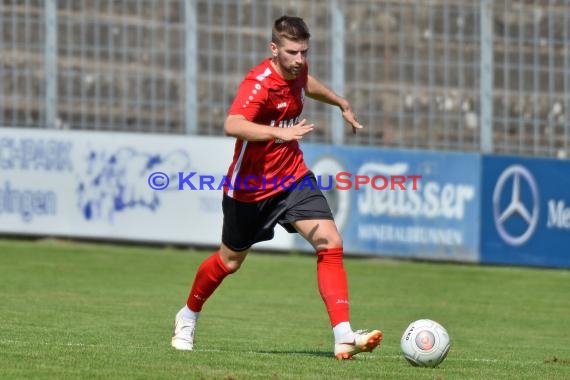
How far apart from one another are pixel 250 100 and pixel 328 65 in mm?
11725

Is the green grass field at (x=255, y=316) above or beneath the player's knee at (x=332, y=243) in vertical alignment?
beneath

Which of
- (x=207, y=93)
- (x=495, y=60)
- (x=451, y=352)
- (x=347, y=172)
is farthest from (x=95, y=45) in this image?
(x=451, y=352)

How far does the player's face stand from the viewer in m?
8.77

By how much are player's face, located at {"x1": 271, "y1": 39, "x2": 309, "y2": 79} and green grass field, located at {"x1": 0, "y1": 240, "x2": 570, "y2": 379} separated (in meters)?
1.91

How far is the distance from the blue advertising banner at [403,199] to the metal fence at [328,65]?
778 millimetres

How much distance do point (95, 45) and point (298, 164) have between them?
482 inches

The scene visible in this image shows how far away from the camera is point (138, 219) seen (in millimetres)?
19906

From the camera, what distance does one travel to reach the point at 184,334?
9.38m

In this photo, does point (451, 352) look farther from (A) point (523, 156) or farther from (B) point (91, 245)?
(B) point (91, 245)

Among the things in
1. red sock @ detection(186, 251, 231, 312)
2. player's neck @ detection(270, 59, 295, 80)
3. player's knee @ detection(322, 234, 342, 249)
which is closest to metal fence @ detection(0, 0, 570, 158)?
red sock @ detection(186, 251, 231, 312)

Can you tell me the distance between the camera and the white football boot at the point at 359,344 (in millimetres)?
8430

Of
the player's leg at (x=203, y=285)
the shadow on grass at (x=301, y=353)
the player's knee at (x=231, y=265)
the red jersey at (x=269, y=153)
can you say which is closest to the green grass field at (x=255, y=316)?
the shadow on grass at (x=301, y=353)

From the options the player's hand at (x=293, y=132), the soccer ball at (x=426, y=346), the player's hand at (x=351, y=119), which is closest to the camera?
the player's hand at (x=293, y=132)

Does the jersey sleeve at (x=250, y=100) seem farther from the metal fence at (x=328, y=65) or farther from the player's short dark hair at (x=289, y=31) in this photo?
the metal fence at (x=328, y=65)
